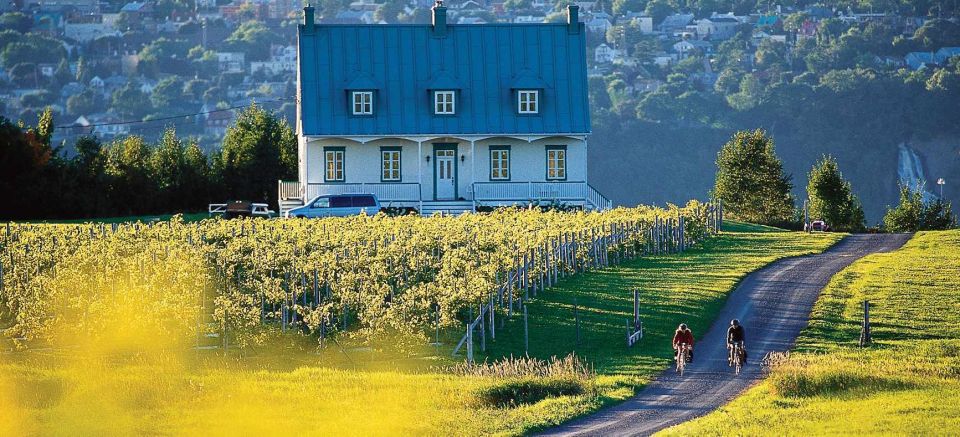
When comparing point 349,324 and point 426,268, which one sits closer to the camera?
point 349,324

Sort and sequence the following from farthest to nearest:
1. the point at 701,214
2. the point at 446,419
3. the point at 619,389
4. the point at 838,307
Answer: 1. the point at 701,214
2. the point at 838,307
3. the point at 619,389
4. the point at 446,419

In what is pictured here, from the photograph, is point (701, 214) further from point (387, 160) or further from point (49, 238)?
point (49, 238)

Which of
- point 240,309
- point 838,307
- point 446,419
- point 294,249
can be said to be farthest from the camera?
point 294,249

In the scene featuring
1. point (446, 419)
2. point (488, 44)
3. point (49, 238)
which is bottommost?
point (446, 419)

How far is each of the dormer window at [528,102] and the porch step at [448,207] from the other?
4.91 m

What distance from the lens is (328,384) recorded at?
34.9m

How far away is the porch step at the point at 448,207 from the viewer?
70.2 metres

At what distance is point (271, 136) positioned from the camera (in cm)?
8144

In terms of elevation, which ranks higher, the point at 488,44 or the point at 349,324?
the point at 488,44

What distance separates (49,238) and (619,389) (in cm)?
2380

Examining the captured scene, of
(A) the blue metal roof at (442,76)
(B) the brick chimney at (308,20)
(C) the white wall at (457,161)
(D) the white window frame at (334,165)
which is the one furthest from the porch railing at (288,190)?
(B) the brick chimney at (308,20)

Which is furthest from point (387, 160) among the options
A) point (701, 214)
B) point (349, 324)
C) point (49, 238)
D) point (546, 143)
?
point (349, 324)

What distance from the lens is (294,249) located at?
48125mm

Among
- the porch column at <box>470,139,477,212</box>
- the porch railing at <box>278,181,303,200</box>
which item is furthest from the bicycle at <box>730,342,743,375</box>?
the porch railing at <box>278,181,303,200</box>
